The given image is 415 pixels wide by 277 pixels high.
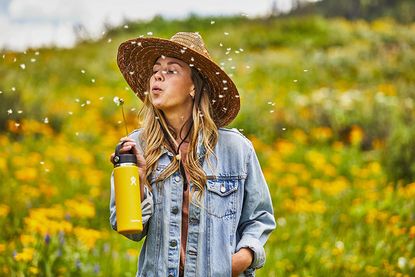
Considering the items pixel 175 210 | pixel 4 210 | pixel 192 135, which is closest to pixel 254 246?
pixel 175 210

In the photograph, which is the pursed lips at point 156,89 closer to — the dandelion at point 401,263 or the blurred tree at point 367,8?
the dandelion at point 401,263

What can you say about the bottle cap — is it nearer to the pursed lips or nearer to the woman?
the woman

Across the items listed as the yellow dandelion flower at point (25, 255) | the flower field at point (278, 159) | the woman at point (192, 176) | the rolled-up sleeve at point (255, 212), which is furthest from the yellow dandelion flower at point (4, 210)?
the rolled-up sleeve at point (255, 212)

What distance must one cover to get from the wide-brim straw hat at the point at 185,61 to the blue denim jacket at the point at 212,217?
0.52 feet

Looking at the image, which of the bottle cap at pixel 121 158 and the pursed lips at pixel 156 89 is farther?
the pursed lips at pixel 156 89

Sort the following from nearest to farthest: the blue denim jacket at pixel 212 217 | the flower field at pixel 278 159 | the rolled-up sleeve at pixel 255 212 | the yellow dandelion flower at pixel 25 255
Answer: the blue denim jacket at pixel 212 217 → the rolled-up sleeve at pixel 255 212 → the yellow dandelion flower at pixel 25 255 → the flower field at pixel 278 159

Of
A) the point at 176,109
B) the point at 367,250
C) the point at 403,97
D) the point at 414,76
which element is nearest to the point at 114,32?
the point at 414,76

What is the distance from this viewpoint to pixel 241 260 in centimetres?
268

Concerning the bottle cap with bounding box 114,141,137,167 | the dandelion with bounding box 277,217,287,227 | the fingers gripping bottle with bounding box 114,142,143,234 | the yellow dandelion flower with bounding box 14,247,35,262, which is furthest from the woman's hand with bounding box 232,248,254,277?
the dandelion with bounding box 277,217,287,227

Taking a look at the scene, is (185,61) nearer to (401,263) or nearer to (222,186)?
(222,186)

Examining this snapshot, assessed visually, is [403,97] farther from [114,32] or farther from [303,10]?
[303,10]

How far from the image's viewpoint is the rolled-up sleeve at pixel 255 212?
108 inches

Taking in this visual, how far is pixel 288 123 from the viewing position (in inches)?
351

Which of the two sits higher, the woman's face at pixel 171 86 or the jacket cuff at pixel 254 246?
the woman's face at pixel 171 86
